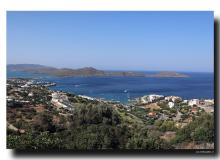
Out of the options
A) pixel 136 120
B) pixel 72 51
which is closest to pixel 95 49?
pixel 72 51

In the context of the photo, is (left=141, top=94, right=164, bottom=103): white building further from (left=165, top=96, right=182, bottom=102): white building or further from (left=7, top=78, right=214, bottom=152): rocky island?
(left=165, top=96, right=182, bottom=102): white building

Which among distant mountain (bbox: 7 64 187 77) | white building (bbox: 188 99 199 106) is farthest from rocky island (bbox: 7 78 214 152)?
distant mountain (bbox: 7 64 187 77)

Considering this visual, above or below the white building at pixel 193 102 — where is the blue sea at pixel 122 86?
above

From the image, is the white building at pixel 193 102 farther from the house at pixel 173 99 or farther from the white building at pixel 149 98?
the white building at pixel 149 98

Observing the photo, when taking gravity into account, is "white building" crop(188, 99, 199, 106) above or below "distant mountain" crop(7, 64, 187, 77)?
below

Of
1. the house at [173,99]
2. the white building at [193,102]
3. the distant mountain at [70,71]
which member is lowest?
the white building at [193,102]

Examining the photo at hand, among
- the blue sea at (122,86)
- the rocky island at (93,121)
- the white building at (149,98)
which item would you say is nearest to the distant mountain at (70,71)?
the blue sea at (122,86)

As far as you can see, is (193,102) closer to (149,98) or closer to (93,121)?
(149,98)

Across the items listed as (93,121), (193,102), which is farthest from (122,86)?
(193,102)
